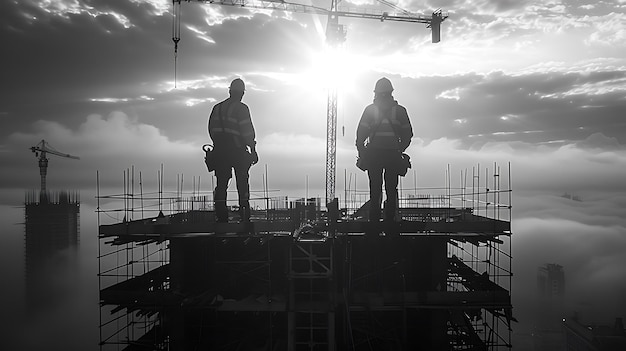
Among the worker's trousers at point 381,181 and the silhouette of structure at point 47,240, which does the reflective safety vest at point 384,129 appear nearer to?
the worker's trousers at point 381,181

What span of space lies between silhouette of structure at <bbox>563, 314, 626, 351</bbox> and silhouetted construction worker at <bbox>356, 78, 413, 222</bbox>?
75100 mm

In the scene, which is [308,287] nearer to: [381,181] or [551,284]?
[381,181]

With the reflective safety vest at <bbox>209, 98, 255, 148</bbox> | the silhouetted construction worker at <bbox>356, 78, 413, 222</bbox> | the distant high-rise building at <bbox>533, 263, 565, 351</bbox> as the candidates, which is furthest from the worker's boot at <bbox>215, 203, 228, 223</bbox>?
the distant high-rise building at <bbox>533, 263, 565, 351</bbox>

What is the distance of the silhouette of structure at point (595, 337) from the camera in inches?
2606

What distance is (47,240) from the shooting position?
462ft

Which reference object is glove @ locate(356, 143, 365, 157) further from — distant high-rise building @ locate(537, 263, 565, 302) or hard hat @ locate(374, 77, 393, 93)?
distant high-rise building @ locate(537, 263, 565, 302)

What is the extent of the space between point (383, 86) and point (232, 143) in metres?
4.72

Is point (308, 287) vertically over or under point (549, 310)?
over

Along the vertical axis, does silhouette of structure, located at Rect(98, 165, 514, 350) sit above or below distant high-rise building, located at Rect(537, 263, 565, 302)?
above

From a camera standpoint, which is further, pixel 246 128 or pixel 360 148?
pixel 246 128

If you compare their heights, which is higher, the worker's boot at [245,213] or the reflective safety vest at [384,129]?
the reflective safety vest at [384,129]

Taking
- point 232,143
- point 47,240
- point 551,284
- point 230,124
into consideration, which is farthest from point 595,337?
point 47,240

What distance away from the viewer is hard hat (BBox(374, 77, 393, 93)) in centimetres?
1162

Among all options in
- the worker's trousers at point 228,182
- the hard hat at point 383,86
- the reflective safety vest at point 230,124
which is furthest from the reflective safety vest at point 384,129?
the worker's trousers at point 228,182
